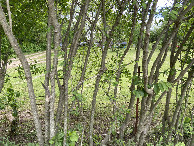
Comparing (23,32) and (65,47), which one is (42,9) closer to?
(23,32)

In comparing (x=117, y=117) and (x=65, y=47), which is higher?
(x=65, y=47)

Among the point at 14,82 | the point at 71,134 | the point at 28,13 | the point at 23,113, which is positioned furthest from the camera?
the point at 14,82

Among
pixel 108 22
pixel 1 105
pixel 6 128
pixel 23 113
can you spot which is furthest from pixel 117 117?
pixel 23 113

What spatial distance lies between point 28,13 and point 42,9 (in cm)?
22

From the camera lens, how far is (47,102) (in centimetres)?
178

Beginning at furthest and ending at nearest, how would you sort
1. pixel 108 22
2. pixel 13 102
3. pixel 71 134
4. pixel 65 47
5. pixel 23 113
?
pixel 23 113 → pixel 13 102 → pixel 108 22 → pixel 65 47 → pixel 71 134

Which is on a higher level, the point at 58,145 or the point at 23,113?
the point at 58,145

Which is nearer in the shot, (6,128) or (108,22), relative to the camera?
(108,22)

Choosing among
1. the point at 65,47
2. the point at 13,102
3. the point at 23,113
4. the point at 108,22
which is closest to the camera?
the point at 65,47

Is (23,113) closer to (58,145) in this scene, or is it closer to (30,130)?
(30,130)

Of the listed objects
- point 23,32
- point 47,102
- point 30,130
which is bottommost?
point 30,130

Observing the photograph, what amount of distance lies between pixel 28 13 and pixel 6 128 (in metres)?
2.42

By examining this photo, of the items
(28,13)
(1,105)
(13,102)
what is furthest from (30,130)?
(28,13)

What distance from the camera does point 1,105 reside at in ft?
9.29
